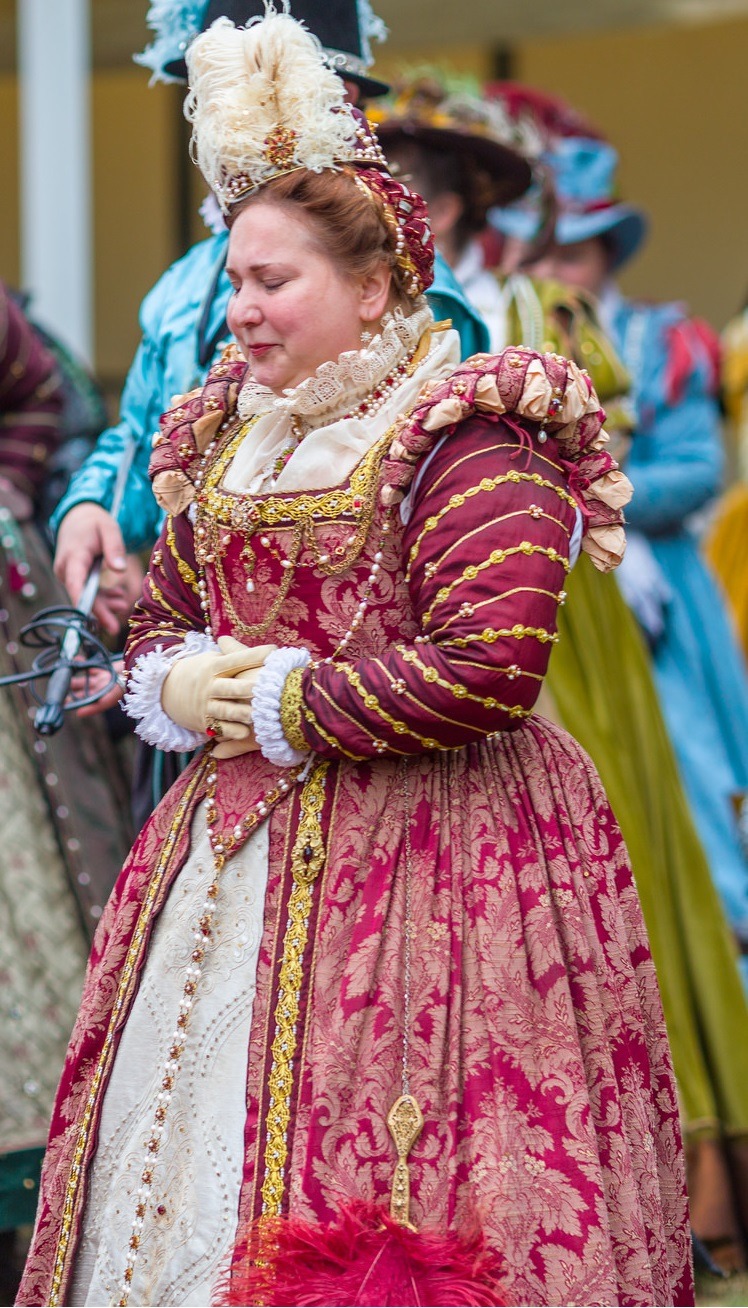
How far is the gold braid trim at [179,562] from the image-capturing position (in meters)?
2.74

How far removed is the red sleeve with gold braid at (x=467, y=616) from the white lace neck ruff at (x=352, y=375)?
0.65 feet

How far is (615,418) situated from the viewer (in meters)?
4.41

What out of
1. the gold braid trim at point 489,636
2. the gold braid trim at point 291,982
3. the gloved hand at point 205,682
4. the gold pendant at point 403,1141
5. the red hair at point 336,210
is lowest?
the gold pendant at point 403,1141

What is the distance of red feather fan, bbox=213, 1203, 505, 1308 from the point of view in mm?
2176

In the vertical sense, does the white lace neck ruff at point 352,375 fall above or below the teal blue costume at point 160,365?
below

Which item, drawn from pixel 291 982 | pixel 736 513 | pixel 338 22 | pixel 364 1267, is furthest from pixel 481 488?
pixel 736 513

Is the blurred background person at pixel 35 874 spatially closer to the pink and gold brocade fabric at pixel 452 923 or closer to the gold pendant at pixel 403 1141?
the pink and gold brocade fabric at pixel 452 923

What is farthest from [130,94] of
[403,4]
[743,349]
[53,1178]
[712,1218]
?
[53,1178]

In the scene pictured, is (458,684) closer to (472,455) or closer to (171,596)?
(472,455)

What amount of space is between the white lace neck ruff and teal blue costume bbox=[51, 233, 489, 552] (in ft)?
2.00

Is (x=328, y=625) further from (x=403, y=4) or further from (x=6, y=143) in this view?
(x=6, y=143)

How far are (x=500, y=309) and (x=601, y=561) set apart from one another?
159 cm

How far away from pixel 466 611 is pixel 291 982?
0.50 m

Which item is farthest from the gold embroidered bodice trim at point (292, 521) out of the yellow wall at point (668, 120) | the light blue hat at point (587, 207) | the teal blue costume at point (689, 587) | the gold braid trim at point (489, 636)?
the yellow wall at point (668, 120)
